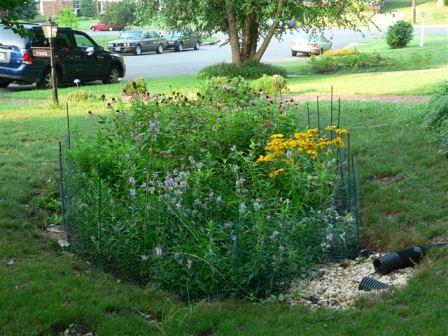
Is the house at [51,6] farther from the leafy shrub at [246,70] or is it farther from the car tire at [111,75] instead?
the leafy shrub at [246,70]

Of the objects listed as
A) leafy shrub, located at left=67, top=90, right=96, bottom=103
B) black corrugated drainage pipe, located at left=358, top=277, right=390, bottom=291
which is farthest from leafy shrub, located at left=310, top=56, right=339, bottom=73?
black corrugated drainage pipe, located at left=358, top=277, right=390, bottom=291

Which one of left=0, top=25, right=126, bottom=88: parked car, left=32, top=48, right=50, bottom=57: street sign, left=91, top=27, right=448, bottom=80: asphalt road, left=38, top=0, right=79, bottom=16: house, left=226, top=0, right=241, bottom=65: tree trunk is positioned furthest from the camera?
left=38, top=0, right=79, bottom=16: house

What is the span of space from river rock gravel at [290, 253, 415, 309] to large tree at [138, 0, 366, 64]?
14730mm

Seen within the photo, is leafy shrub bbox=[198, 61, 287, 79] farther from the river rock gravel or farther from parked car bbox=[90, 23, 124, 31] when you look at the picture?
parked car bbox=[90, 23, 124, 31]

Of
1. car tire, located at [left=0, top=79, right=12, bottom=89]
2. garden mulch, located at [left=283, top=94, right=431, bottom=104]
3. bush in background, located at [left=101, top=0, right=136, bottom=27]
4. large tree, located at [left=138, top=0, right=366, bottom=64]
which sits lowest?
garden mulch, located at [left=283, top=94, right=431, bottom=104]

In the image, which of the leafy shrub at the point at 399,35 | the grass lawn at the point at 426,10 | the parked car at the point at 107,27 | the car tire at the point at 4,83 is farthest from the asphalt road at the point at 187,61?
the parked car at the point at 107,27

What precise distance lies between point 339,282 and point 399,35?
86.7 feet

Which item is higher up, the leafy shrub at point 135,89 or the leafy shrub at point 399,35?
the leafy shrub at point 399,35

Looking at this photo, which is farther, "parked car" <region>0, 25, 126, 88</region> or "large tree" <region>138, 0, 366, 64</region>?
"large tree" <region>138, 0, 366, 64</region>

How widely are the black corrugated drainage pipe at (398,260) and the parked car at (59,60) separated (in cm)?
1181

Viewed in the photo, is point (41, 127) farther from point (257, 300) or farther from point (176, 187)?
point (257, 300)

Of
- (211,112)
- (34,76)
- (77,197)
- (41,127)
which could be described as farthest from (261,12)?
(77,197)

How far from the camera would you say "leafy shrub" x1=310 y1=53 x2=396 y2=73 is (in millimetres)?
20906

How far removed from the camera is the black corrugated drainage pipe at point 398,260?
15.9 feet
